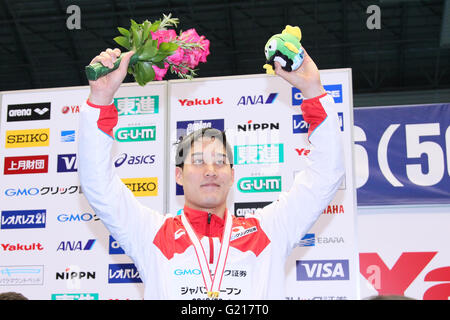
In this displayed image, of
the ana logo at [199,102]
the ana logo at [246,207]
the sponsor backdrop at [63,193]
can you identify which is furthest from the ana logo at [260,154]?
the sponsor backdrop at [63,193]

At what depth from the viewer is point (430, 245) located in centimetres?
626

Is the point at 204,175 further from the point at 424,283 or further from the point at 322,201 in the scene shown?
the point at 424,283

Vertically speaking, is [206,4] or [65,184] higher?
[206,4]

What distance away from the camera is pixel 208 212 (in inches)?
106

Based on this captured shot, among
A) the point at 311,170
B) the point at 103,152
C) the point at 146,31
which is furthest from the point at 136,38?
the point at 311,170

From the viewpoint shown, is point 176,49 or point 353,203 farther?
point 353,203

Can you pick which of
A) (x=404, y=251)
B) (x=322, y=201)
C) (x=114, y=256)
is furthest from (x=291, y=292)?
(x=322, y=201)

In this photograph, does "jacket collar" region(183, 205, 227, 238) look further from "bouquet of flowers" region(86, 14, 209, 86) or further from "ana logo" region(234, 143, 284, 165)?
"ana logo" region(234, 143, 284, 165)

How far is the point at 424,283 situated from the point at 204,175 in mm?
4447

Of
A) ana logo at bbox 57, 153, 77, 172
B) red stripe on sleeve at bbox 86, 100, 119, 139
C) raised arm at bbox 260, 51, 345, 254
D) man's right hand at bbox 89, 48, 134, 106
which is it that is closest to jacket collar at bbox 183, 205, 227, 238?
raised arm at bbox 260, 51, 345, 254

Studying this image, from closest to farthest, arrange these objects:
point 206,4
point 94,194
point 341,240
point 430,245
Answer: point 94,194 < point 341,240 < point 430,245 < point 206,4

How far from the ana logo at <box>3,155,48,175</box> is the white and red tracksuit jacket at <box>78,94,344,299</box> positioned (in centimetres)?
293

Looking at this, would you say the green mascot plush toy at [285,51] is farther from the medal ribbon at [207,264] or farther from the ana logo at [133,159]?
the ana logo at [133,159]

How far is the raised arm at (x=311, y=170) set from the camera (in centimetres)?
246
